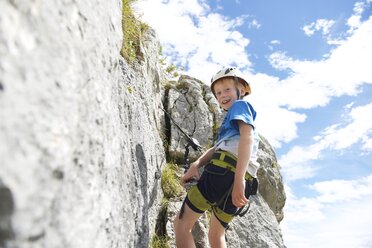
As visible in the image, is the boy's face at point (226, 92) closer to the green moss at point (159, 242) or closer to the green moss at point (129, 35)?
the green moss at point (129, 35)

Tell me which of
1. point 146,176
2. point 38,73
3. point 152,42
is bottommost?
point 38,73

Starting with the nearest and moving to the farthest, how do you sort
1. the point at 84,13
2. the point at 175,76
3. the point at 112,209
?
1. the point at 84,13
2. the point at 112,209
3. the point at 175,76

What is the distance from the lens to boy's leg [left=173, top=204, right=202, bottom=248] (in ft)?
15.0

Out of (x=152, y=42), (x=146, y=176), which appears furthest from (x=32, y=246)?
(x=152, y=42)

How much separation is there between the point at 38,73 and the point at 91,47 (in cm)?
70

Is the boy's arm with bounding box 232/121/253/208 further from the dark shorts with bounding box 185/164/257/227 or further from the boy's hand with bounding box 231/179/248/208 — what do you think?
the dark shorts with bounding box 185/164/257/227

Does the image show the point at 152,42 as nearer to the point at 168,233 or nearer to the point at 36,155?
the point at 168,233

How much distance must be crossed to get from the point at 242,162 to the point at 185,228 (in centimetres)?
128

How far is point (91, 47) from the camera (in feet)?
7.66

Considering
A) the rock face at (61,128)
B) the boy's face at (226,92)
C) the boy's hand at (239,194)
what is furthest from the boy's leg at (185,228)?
the boy's face at (226,92)

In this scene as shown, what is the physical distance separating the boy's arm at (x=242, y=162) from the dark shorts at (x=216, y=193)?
0.42 metres

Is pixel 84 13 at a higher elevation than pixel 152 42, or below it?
below

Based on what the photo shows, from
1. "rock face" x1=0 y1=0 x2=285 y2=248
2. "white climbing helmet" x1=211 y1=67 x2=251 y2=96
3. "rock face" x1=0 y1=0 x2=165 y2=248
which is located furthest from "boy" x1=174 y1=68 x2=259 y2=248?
"rock face" x1=0 y1=0 x2=165 y2=248

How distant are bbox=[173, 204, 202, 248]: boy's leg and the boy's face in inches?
63.6
